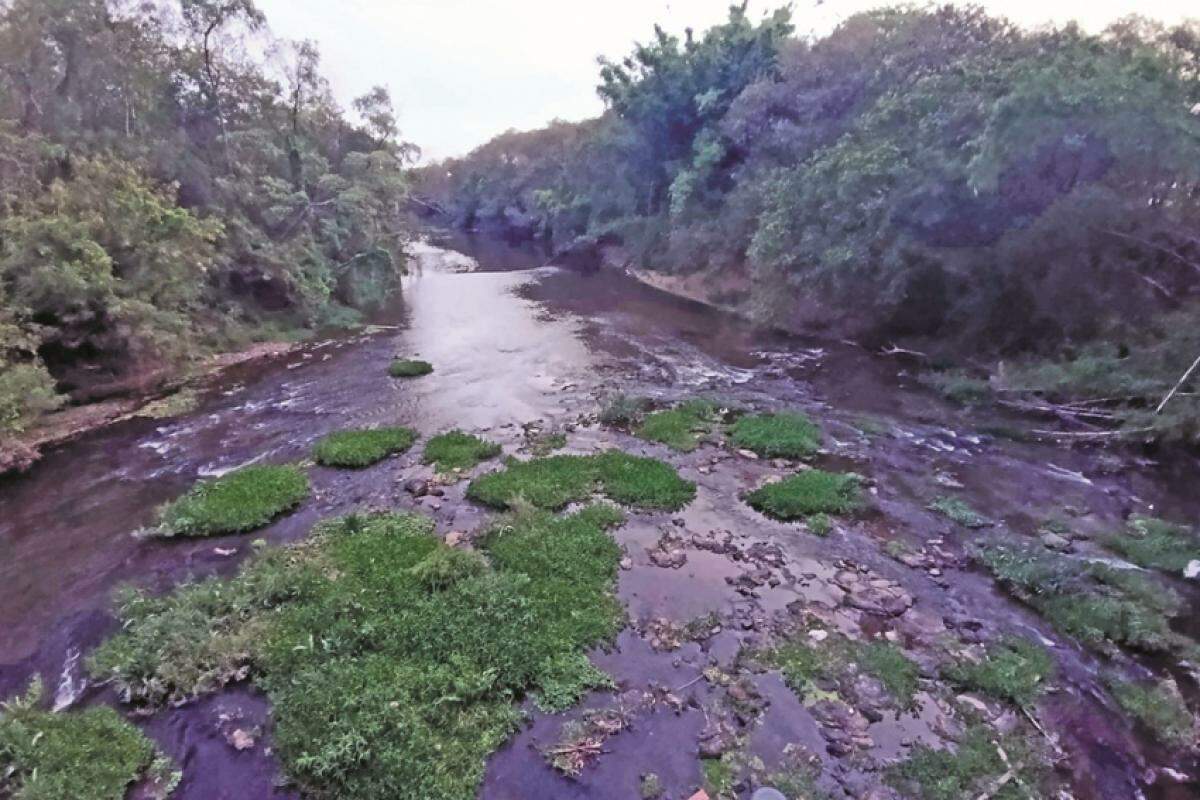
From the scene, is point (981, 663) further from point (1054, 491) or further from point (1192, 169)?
point (1192, 169)

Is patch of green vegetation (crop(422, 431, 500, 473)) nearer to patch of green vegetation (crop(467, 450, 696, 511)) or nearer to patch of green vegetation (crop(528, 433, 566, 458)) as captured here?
patch of green vegetation (crop(528, 433, 566, 458))

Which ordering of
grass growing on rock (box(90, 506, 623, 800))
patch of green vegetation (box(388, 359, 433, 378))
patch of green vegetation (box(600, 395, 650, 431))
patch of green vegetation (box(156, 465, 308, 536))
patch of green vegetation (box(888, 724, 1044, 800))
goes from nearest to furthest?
1. patch of green vegetation (box(888, 724, 1044, 800))
2. grass growing on rock (box(90, 506, 623, 800))
3. patch of green vegetation (box(156, 465, 308, 536))
4. patch of green vegetation (box(600, 395, 650, 431))
5. patch of green vegetation (box(388, 359, 433, 378))

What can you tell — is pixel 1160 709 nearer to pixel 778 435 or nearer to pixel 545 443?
pixel 778 435

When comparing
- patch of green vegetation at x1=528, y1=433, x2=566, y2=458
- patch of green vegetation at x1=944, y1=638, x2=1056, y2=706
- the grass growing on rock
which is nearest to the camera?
the grass growing on rock

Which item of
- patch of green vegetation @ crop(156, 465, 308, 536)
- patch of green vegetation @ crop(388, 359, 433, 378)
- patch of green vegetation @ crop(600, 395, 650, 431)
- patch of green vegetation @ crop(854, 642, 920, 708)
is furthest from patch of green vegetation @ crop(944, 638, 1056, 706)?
patch of green vegetation @ crop(388, 359, 433, 378)

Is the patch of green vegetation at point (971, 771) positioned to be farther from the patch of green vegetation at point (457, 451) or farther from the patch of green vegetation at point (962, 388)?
the patch of green vegetation at point (962, 388)

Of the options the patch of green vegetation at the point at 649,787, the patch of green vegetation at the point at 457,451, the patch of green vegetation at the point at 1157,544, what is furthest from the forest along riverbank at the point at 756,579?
the patch of green vegetation at the point at 457,451

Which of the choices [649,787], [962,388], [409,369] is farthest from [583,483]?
[962,388]
